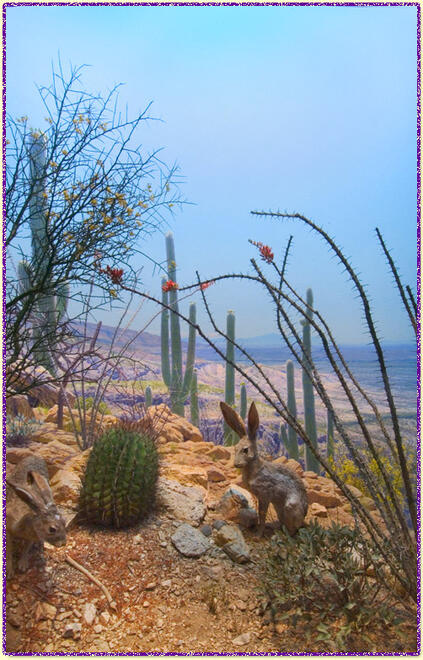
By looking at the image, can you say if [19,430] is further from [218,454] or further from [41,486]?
[41,486]

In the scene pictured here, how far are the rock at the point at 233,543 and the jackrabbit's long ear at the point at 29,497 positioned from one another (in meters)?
1.51

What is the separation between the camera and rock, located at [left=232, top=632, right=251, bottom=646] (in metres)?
2.56

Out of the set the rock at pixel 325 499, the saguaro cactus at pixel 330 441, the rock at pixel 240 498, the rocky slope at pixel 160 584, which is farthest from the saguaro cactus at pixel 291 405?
the rock at pixel 240 498

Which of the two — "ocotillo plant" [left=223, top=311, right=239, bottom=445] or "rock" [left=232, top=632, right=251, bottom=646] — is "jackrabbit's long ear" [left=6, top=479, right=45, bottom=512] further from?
"ocotillo plant" [left=223, top=311, right=239, bottom=445]

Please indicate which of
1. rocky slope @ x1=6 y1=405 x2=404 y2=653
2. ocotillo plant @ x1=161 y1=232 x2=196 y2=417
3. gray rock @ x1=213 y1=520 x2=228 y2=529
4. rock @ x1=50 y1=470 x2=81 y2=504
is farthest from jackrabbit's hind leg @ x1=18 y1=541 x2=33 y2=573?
ocotillo plant @ x1=161 y1=232 x2=196 y2=417

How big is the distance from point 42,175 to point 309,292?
5118 mm

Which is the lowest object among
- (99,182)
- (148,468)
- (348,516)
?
(348,516)

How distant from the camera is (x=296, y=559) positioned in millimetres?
2908

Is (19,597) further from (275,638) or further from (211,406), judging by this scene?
(211,406)

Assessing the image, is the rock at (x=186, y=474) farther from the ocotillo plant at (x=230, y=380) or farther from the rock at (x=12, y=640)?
the ocotillo plant at (x=230, y=380)

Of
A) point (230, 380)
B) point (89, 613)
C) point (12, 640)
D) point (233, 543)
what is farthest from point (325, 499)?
point (230, 380)

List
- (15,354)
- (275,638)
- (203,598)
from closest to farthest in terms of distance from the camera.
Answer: (275,638) → (203,598) → (15,354)

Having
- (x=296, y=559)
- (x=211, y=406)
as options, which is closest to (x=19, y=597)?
(x=296, y=559)

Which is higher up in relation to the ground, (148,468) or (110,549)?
(148,468)
